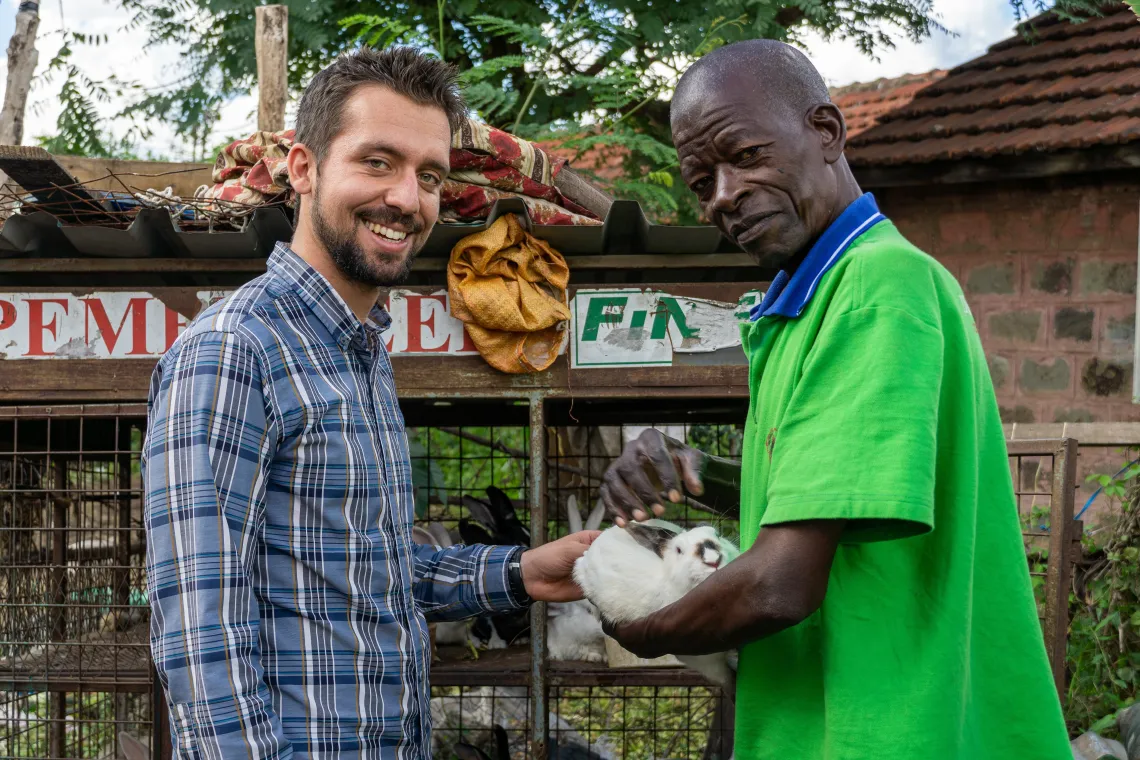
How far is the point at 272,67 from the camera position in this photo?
15.8ft

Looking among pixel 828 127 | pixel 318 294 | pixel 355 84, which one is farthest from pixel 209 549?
pixel 828 127

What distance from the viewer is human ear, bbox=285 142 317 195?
212 cm

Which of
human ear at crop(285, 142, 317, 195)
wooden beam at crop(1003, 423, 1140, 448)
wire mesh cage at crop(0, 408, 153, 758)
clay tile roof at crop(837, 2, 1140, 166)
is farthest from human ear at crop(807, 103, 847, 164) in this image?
clay tile roof at crop(837, 2, 1140, 166)

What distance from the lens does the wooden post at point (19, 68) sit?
5285 mm

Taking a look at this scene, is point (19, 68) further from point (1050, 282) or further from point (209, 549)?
point (1050, 282)

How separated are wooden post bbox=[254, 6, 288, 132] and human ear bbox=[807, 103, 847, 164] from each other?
3.65 m

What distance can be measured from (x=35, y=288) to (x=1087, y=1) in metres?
7.13

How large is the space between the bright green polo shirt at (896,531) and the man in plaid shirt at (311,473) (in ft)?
2.46

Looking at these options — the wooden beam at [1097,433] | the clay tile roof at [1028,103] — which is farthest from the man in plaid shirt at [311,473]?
the clay tile roof at [1028,103]

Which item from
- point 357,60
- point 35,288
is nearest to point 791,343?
point 357,60

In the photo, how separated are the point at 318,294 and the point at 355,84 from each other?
1.49ft

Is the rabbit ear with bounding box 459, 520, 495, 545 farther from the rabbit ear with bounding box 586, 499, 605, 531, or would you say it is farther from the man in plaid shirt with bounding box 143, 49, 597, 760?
the man in plaid shirt with bounding box 143, 49, 597, 760

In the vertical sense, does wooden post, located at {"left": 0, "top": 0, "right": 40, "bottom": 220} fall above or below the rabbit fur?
above

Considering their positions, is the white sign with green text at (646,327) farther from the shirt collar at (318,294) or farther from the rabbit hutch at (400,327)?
the shirt collar at (318,294)
